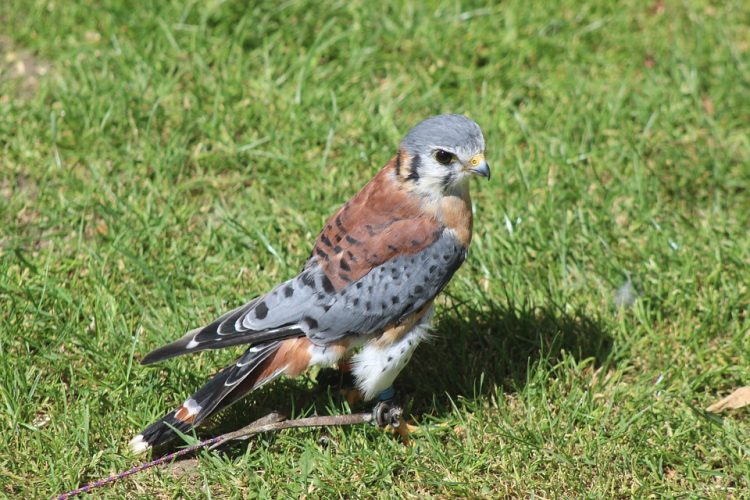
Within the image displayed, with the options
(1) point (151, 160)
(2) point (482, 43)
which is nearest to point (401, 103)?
(2) point (482, 43)

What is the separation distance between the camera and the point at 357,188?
588 centimetres

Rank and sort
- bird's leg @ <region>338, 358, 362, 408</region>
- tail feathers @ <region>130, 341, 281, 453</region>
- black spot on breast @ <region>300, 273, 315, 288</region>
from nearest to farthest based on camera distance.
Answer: tail feathers @ <region>130, 341, 281, 453</region>, black spot on breast @ <region>300, 273, 315, 288</region>, bird's leg @ <region>338, 358, 362, 408</region>

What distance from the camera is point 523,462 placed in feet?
14.4

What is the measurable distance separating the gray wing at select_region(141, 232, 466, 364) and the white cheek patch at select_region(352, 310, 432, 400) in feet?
0.41

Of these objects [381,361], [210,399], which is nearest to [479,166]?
[381,361]

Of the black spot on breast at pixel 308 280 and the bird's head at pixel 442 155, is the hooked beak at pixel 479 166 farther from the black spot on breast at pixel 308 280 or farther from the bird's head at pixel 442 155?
the black spot on breast at pixel 308 280

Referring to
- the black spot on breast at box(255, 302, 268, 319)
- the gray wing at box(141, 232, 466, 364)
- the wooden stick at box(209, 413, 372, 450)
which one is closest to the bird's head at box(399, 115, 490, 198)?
the gray wing at box(141, 232, 466, 364)

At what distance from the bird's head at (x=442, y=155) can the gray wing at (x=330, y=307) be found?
0.35m

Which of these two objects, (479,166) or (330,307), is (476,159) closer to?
(479,166)

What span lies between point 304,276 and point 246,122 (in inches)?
81.8

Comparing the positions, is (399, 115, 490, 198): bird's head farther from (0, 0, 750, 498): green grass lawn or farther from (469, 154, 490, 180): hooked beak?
(0, 0, 750, 498): green grass lawn

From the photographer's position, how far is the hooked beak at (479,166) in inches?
171

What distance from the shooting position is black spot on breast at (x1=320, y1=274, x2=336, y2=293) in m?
4.30

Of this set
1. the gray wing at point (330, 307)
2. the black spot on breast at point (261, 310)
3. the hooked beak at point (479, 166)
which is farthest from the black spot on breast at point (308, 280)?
the hooked beak at point (479, 166)
